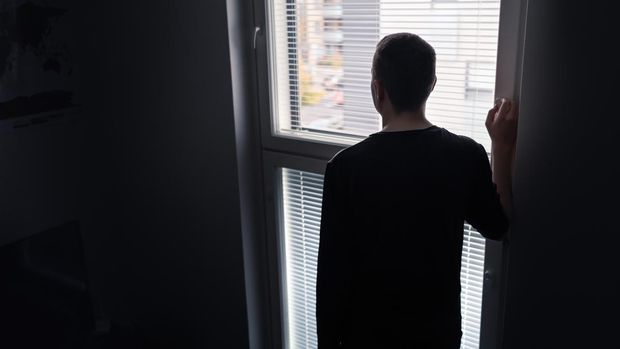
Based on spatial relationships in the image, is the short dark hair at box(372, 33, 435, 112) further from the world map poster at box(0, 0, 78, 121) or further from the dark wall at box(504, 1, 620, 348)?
the world map poster at box(0, 0, 78, 121)

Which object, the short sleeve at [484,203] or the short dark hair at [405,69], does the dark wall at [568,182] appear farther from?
the short dark hair at [405,69]

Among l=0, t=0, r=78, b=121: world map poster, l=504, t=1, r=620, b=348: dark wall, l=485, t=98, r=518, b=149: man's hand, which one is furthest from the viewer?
l=0, t=0, r=78, b=121: world map poster

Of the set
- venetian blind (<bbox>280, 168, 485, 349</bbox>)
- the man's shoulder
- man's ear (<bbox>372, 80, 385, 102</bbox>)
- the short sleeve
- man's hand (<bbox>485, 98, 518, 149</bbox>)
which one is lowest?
venetian blind (<bbox>280, 168, 485, 349</bbox>)

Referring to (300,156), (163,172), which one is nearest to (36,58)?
(163,172)

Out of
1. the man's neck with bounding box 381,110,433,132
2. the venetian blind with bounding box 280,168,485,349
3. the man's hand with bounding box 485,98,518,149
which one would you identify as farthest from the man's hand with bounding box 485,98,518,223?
the venetian blind with bounding box 280,168,485,349

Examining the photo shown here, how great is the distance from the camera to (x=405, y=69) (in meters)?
1.30

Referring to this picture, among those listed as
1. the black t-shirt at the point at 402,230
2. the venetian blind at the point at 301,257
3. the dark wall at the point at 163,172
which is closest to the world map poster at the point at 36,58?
the dark wall at the point at 163,172

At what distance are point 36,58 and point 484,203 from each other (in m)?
1.49

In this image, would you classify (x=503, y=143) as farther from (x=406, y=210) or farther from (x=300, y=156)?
(x=300, y=156)

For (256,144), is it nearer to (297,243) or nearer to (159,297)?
(297,243)

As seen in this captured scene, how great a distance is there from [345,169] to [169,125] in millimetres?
899

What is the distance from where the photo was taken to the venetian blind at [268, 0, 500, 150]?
59.1 inches

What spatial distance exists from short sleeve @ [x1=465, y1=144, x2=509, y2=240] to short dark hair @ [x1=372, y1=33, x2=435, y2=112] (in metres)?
0.18

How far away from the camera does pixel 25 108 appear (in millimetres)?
1976
